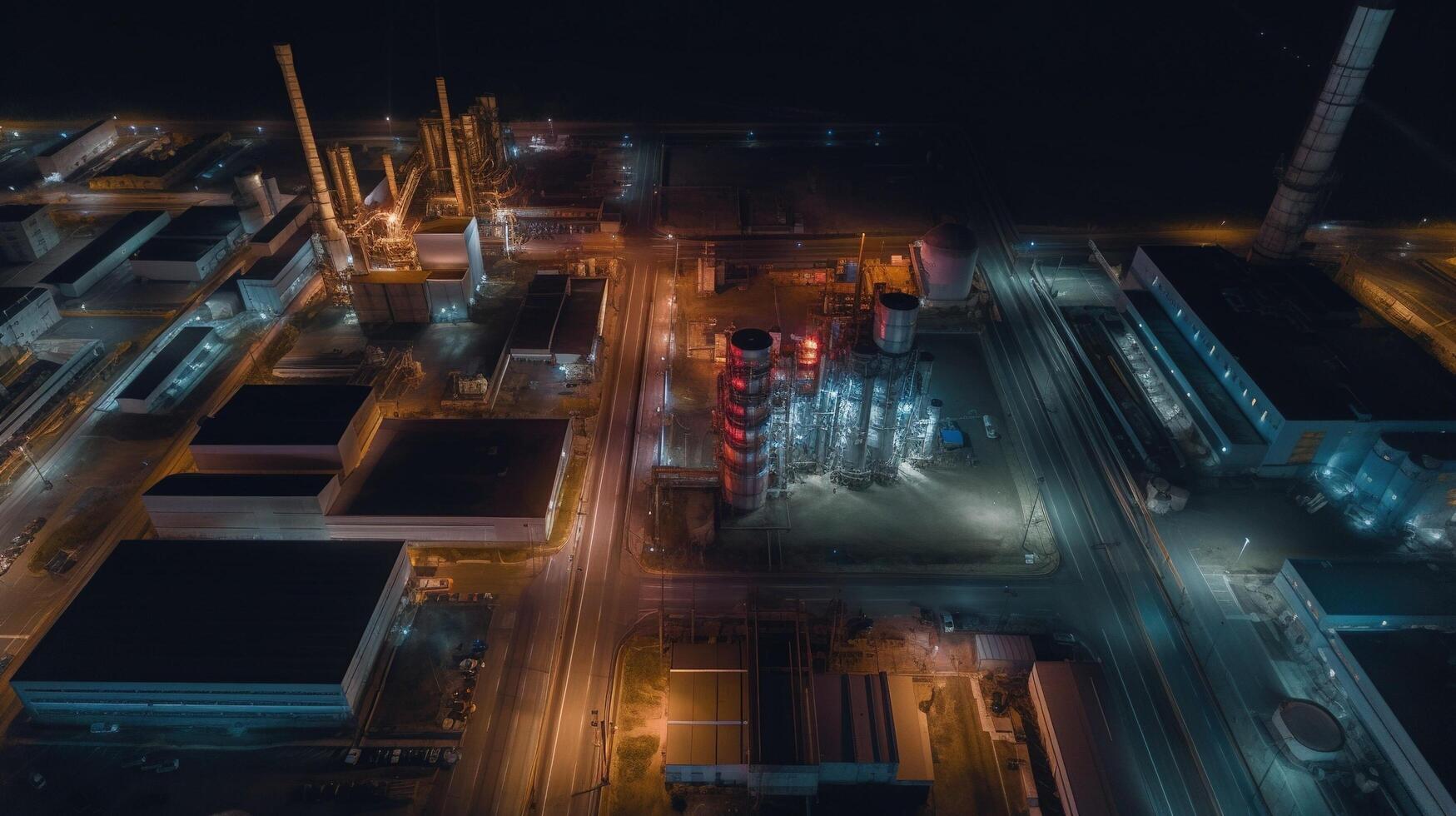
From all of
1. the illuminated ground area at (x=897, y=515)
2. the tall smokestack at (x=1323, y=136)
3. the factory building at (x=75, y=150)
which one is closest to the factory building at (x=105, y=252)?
the factory building at (x=75, y=150)

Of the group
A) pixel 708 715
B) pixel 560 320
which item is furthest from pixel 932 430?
pixel 560 320

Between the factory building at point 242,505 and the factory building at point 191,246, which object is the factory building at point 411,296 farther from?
the factory building at point 242,505

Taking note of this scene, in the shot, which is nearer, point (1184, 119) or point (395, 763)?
point (395, 763)

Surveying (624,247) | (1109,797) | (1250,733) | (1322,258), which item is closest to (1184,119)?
(1322,258)

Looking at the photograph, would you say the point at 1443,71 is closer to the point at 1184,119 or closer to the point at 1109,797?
the point at 1184,119

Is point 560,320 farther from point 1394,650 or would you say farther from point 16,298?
point 1394,650

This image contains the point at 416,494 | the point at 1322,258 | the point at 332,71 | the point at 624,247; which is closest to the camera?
the point at 416,494

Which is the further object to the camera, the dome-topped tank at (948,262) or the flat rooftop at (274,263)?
the flat rooftop at (274,263)
